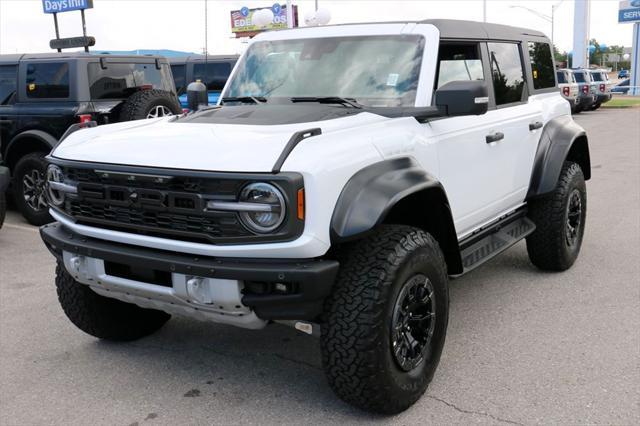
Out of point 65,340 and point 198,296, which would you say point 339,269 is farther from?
point 65,340

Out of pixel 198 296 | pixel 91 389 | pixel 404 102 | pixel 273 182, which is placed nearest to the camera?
pixel 273 182

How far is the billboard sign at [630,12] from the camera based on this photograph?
41.8 m

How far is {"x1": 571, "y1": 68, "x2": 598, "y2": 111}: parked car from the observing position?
26297 millimetres

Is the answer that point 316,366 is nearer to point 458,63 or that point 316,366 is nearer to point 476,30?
point 458,63

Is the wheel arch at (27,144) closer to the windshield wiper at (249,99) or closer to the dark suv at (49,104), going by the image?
the dark suv at (49,104)

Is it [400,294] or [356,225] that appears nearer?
[356,225]

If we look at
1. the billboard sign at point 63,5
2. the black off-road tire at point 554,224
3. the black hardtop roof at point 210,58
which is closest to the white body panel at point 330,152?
the black off-road tire at point 554,224

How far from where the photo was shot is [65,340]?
4.32 metres

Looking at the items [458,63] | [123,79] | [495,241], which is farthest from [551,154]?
[123,79]

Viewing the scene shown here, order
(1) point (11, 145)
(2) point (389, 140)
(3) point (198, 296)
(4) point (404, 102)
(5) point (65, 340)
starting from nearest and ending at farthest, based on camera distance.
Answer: (3) point (198, 296), (2) point (389, 140), (4) point (404, 102), (5) point (65, 340), (1) point (11, 145)

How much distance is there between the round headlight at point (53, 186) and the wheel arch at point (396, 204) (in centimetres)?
155

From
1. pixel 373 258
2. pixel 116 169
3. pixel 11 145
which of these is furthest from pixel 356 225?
pixel 11 145

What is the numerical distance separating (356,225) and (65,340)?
2382 mm

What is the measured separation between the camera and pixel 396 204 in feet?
11.0
